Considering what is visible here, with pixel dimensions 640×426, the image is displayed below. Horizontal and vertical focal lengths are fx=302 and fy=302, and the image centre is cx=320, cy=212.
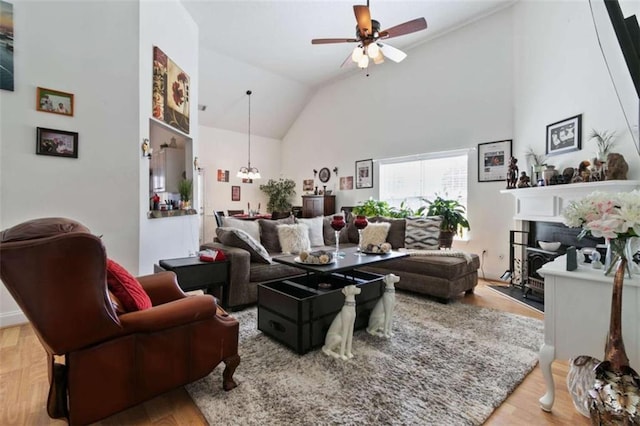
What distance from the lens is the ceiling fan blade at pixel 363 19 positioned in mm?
2706

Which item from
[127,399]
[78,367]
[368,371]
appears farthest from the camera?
[368,371]

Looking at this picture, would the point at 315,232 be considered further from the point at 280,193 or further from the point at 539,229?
the point at 280,193

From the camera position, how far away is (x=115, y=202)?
3.29 metres

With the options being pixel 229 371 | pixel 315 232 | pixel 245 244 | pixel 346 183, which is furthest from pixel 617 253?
pixel 346 183

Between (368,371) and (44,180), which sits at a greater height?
(44,180)

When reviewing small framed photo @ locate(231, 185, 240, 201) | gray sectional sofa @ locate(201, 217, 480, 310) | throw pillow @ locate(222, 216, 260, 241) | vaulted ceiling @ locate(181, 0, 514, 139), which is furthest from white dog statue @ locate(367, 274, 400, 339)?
small framed photo @ locate(231, 185, 240, 201)

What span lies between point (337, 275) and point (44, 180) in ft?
9.84

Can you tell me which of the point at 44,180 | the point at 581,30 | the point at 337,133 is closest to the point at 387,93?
the point at 337,133

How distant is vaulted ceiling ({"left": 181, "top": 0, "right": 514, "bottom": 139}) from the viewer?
4336 millimetres

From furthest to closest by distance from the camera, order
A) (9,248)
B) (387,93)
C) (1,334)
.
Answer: (387,93), (1,334), (9,248)

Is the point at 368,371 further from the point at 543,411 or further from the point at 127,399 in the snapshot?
the point at 127,399

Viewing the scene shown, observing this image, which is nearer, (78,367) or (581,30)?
(78,367)

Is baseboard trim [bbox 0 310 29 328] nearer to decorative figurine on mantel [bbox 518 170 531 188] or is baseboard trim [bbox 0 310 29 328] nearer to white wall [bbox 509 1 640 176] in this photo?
white wall [bbox 509 1 640 176]

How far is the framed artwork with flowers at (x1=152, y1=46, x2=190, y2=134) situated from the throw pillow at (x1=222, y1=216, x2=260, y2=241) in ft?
5.02
